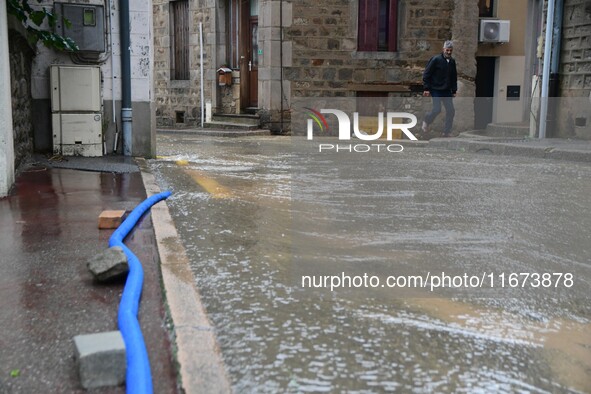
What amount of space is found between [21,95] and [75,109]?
1.08 m

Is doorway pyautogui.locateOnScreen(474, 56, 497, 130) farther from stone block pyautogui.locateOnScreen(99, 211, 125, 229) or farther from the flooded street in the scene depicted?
stone block pyautogui.locateOnScreen(99, 211, 125, 229)

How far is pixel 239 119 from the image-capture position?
54.6 feet

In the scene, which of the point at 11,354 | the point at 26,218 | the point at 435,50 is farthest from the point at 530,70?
the point at 11,354

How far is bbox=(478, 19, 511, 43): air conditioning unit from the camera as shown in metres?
16.7

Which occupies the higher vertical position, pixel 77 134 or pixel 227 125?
pixel 77 134

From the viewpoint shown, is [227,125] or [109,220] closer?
[109,220]

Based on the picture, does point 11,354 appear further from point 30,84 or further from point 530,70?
Answer: point 530,70

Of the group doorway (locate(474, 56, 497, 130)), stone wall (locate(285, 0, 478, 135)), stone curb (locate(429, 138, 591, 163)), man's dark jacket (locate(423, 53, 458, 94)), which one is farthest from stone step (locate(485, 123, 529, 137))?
doorway (locate(474, 56, 497, 130))

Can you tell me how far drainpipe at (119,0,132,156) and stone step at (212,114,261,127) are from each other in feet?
22.4

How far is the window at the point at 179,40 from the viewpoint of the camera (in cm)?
1819

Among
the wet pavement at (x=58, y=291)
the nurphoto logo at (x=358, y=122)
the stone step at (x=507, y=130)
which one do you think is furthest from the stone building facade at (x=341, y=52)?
the wet pavement at (x=58, y=291)

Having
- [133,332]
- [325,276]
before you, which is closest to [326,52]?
→ [325,276]

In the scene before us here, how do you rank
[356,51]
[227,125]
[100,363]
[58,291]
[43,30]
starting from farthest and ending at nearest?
[227,125] → [356,51] → [43,30] → [58,291] → [100,363]

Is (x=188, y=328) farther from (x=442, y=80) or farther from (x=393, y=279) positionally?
(x=442, y=80)
